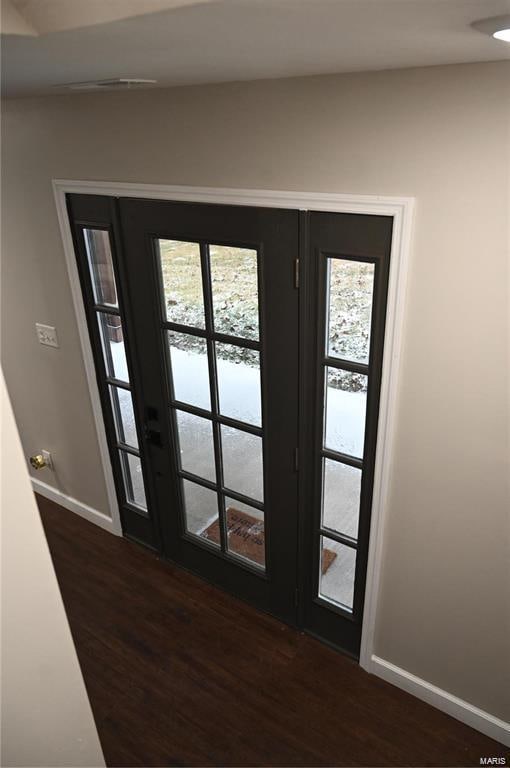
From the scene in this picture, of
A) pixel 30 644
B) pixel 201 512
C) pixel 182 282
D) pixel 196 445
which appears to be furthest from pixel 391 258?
pixel 201 512

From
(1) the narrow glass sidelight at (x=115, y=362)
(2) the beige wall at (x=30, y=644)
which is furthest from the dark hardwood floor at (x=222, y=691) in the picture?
(2) the beige wall at (x=30, y=644)

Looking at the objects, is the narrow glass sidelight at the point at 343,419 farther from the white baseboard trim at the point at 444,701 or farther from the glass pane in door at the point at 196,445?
the glass pane in door at the point at 196,445

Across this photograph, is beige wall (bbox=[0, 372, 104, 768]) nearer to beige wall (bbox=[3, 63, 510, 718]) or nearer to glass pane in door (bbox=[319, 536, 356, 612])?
beige wall (bbox=[3, 63, 510, 718])

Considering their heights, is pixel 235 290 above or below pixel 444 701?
above

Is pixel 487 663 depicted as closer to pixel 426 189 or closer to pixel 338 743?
pixel 338 743

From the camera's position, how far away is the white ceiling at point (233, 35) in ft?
2.29

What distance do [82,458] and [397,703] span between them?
1960 mm

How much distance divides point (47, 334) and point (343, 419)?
1646mm

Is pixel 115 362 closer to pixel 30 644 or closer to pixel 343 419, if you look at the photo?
pixel 343 419

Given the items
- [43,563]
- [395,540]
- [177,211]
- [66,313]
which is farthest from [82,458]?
[43,563]

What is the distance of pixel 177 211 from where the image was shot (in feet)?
6.86

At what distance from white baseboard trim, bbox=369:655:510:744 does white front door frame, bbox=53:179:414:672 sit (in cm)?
7

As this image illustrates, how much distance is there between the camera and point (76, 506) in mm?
3320

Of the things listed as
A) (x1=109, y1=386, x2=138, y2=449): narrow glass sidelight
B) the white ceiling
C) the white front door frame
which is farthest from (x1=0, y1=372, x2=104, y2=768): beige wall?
(x1=109, y1=386, x2=138, y2=449): narrow glass sidelight
